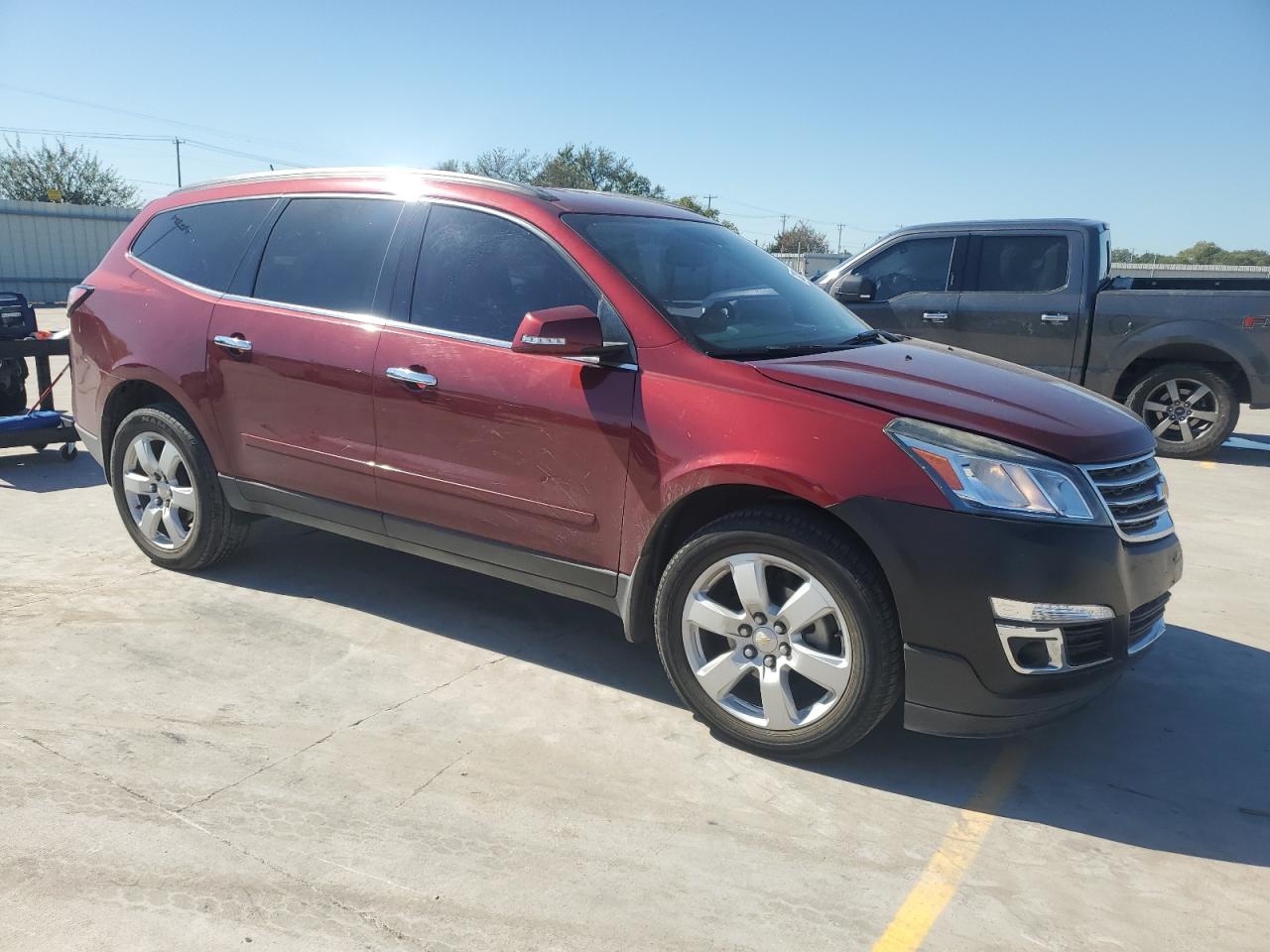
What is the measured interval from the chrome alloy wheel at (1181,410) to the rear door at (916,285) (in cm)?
192

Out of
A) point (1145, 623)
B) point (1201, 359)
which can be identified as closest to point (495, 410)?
point (1145, 623)

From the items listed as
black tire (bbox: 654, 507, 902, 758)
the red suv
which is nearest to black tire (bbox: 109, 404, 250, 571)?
the red suv

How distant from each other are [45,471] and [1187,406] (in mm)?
9278

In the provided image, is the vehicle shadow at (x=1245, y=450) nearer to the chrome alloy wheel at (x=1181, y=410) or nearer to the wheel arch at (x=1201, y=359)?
the chrome alloy wheel at (x=1181, y=410)

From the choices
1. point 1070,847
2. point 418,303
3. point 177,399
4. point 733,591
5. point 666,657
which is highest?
point 418,303

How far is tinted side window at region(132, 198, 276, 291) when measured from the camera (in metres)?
4.58

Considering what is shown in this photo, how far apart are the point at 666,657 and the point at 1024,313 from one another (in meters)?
6.61

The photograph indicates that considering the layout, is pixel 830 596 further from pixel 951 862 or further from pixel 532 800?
pixel 532 800

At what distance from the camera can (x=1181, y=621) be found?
457 centimetres

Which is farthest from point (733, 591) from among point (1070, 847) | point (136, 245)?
point (136, 245)

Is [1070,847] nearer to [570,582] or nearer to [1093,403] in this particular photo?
[1093,403]

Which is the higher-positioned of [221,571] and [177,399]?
[177,399]

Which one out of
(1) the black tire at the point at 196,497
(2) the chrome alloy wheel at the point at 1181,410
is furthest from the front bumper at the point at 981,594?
(2) the chrome alloy wheel at the point at 1181,410

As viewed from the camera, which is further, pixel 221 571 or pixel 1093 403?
pixel 221 571
